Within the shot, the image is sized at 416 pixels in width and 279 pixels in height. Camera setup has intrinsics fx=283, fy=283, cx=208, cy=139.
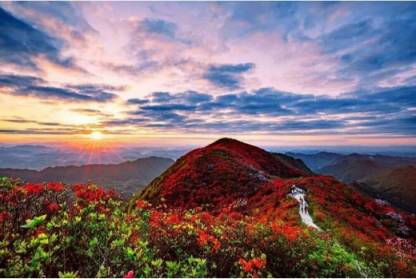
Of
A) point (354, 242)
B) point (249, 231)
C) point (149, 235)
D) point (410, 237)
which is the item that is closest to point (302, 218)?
point (354, 242)

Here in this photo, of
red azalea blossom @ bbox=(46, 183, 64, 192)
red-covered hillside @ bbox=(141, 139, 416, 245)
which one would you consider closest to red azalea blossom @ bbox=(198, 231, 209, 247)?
red azalea blossom @ bbox=(46, 183, 64, 192)

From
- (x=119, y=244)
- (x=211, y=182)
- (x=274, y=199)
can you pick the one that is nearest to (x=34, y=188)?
(x=119, y=244)

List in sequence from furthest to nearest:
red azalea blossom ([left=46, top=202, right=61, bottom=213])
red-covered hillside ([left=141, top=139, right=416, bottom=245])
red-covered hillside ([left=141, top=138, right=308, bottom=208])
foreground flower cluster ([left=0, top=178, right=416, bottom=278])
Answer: red-covered hillside ([left=141, top=138, right=308, bottom=208]) → red-covered hillside ([left=141, top=139, right=416, bottom=245]) → red azalea blossom ([left=46, top=202, right=61, bottom=213]) → foreground flower cluster ([left=0, top=178, right=416, bottom=278])

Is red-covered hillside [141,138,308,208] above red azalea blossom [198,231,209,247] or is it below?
below

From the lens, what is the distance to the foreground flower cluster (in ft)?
14.2

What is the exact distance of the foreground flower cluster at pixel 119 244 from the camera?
434 centimetres

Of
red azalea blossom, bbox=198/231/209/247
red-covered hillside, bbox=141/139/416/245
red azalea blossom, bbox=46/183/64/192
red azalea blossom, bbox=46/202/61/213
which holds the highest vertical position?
red azalea blossom, bbox=46/183/64/192

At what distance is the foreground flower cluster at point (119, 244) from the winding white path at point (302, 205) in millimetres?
12729

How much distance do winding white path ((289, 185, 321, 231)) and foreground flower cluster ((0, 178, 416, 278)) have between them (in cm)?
1273

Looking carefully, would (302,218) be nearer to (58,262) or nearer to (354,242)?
(354,242)

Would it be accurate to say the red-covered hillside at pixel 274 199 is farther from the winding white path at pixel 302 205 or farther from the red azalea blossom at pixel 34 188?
the red azalea blossom at pixel 34 188

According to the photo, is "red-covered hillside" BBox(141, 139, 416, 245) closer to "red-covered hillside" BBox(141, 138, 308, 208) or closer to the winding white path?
"red-covered hillside" BBox(141, 138, 308, 208)

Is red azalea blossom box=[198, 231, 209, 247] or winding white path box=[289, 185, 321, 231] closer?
red azalea blossom box=[198, 231, 209, 247]

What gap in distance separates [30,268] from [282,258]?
567 cm
